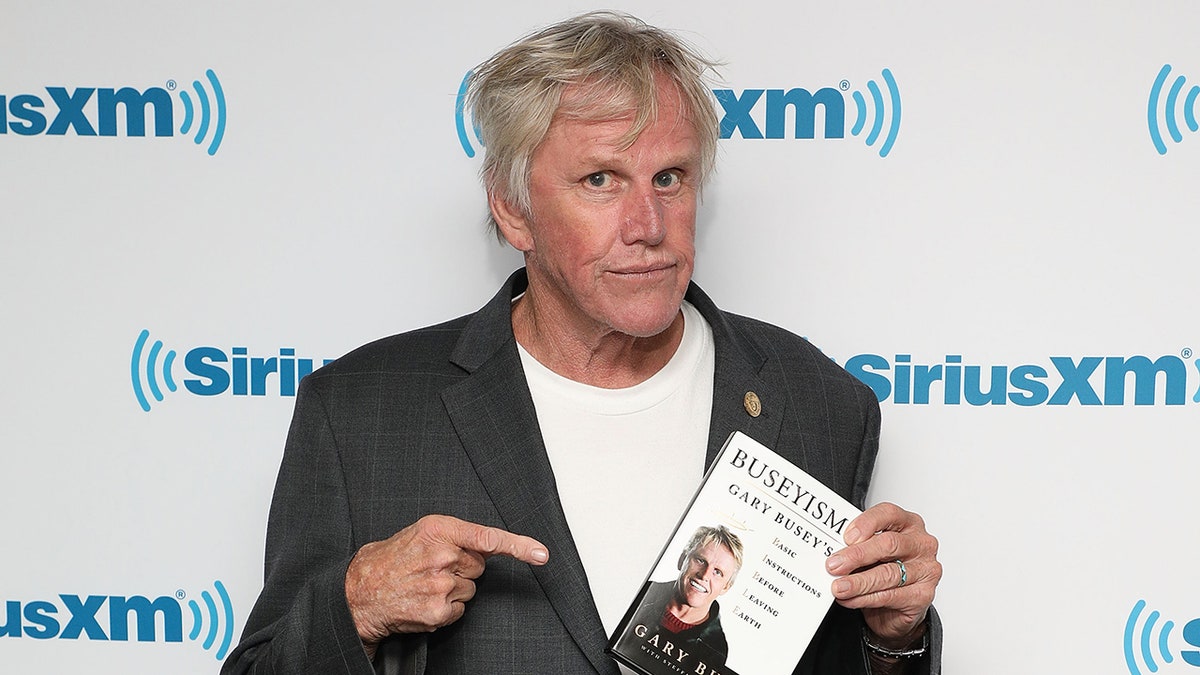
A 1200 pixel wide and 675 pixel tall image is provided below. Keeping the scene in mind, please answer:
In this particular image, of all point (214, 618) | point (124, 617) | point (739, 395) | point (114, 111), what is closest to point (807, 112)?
point (739, 395)

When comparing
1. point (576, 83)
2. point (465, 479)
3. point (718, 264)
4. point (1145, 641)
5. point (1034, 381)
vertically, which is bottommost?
point (1145, 641)

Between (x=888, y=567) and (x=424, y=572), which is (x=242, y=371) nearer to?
(x=424, y=572)

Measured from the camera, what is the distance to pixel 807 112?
1771mm

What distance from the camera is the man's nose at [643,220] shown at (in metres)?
1.37

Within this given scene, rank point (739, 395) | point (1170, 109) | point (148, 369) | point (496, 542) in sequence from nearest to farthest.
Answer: point (496, 542) < point (739, 395) < point (1170, 109) < point (148, 369)

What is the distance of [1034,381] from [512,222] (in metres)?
0.86

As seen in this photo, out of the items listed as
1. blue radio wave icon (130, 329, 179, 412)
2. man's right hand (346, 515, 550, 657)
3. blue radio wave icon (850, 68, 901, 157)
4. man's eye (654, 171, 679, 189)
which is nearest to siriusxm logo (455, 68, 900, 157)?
blue radio wave icon (850, 68, 901, 157)

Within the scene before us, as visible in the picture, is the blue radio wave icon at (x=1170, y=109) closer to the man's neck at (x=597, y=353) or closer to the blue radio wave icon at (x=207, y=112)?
the man's neck at (x=597, y=353)

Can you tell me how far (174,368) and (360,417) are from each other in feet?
1.77

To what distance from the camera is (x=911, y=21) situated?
175 centimetres

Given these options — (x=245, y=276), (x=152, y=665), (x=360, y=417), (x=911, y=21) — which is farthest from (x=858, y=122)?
(x=152, y=665)

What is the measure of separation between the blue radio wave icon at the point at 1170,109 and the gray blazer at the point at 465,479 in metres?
0.64

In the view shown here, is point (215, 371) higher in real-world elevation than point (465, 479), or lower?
higher

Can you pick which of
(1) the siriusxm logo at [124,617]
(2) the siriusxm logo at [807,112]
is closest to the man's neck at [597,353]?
(2) the siriusxm logo at [807,112]
